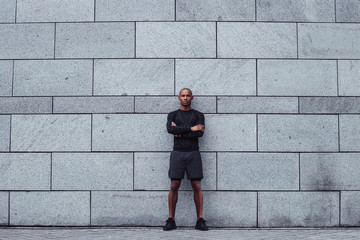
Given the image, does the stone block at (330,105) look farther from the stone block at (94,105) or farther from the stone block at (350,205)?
the stone block at (94,105)

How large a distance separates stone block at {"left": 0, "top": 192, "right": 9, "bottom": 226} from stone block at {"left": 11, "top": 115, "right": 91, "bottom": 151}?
0.90 meters

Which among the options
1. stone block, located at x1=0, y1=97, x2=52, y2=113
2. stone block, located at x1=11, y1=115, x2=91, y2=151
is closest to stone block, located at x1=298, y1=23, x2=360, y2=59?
stone block, located at x1=11, y1=115, x2=91, y2=151

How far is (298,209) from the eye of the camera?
22.4ft

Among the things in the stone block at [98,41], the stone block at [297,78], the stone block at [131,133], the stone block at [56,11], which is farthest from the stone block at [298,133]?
the stone block at [56,11]

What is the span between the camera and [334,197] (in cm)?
683

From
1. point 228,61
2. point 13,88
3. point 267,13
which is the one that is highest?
point 267,13

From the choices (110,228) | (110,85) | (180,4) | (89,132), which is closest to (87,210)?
(110,228)

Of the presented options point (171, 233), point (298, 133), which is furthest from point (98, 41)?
point (298, 133)

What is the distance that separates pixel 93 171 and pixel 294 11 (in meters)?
4.99

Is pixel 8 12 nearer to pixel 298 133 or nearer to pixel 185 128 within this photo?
pixel 185 128

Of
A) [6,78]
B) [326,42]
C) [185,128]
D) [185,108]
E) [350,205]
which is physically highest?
[326,42]

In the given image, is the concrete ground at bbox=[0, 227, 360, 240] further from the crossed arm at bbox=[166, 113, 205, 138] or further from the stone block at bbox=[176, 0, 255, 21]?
the stone block at bbox=[176, 0, 255, 21]

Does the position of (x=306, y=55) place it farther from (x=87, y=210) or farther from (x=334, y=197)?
(x=87, y=210)

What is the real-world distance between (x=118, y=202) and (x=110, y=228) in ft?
1.60
